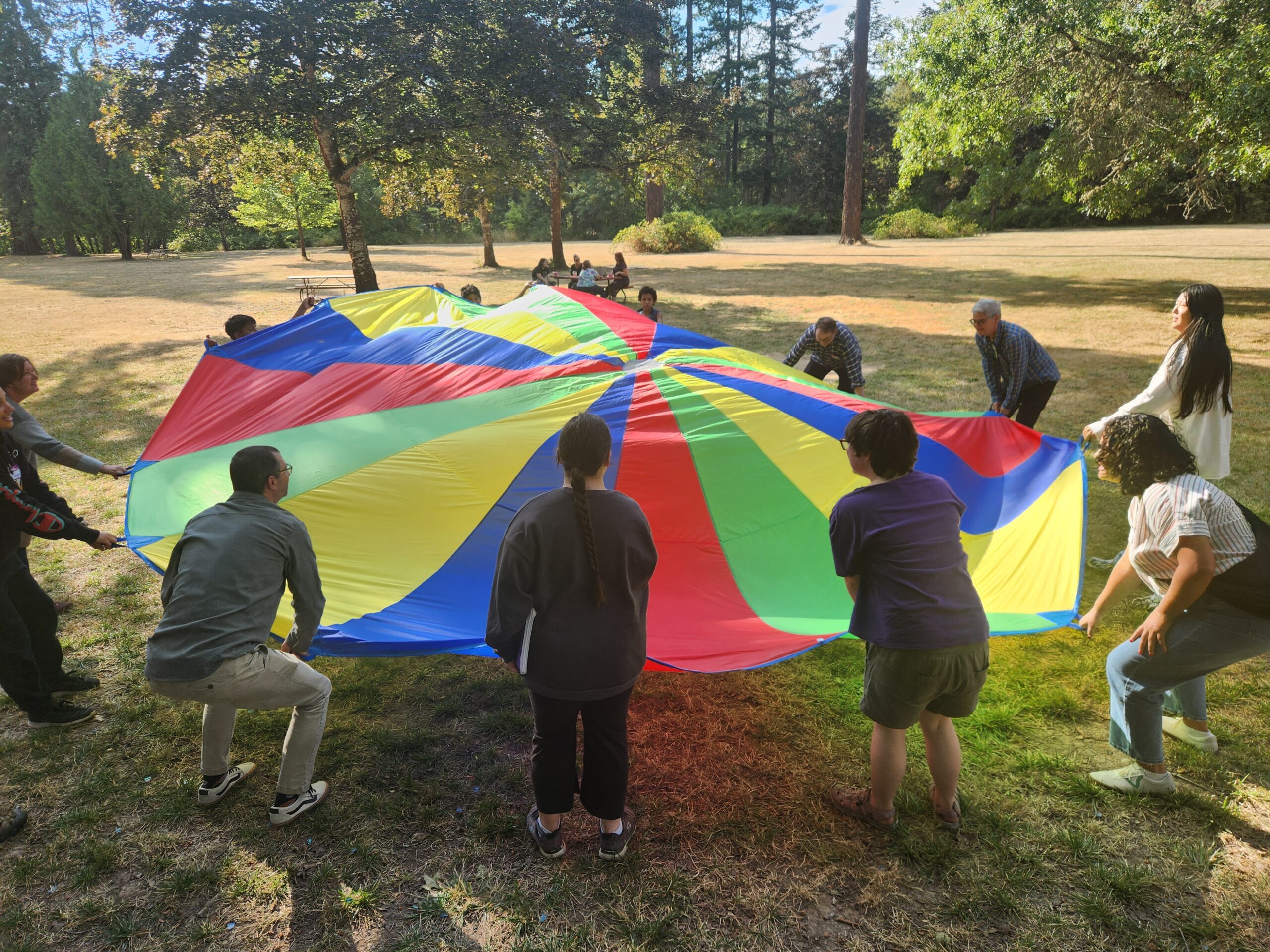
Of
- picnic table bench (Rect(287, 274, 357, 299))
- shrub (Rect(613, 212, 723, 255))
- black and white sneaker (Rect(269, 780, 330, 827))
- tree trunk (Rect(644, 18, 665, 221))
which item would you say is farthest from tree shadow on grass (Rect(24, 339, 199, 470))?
shrub (Rect(613, 212, 723, 255))

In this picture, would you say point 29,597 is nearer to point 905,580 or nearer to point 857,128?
point 905,580

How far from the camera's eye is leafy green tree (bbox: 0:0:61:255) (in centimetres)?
2812

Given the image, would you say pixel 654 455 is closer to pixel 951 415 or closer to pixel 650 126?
pixel 951 415

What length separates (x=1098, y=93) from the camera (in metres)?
11.6

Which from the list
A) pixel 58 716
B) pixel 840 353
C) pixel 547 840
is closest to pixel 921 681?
pixel 547 840

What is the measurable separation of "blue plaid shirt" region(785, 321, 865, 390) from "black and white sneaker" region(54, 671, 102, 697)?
5101 millimetres

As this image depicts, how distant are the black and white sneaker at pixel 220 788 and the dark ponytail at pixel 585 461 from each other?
1935 millimetres

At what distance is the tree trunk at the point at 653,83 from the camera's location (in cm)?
1706

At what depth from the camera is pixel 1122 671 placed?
2.79 m

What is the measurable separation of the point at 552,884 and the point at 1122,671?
2306 mm

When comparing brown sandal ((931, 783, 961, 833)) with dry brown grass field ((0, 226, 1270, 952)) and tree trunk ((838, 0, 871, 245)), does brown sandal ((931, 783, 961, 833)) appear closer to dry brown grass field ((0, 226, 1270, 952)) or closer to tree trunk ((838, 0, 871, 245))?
dry brown grass field ((0, 226, 1270, 952))

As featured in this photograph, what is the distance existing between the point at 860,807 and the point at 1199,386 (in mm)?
2737

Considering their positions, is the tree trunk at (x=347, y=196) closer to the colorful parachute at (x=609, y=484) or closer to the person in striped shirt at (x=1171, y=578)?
the colorful parachute at (x=609, y=484)

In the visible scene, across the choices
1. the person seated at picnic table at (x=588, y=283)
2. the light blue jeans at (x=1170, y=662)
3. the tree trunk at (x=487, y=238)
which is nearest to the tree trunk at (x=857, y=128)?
the tree trunk at (x=487, y=238)
